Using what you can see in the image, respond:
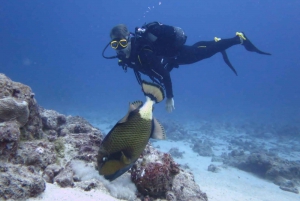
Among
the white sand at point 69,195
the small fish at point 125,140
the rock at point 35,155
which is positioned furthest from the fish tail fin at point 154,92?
the rock at point 35,155

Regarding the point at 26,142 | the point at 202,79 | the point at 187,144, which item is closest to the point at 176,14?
the point at 202,79

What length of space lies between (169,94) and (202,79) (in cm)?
12758

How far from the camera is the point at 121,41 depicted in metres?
5.00

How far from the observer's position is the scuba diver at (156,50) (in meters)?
5.01

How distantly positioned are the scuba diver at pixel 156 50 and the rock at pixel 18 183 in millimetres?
3174

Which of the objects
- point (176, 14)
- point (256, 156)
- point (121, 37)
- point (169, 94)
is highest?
point (176, 14)

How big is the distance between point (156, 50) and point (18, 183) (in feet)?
16.9

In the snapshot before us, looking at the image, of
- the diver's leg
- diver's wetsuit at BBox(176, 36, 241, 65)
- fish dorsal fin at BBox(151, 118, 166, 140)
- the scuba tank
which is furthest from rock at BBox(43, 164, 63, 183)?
the diver's leg

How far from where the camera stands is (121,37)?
5.09 meters

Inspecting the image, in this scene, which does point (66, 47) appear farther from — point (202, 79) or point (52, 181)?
point (52, 181)

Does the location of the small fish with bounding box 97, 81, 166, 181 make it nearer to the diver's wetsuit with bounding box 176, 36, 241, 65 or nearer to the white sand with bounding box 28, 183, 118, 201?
the white sand with bounding box 28, 183, 118, 201

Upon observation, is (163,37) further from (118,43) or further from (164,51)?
(118,43)

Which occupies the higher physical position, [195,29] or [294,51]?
[195,29]

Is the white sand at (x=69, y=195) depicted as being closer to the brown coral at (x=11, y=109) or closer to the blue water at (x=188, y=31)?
the brown coral at (x=11, y=109)
